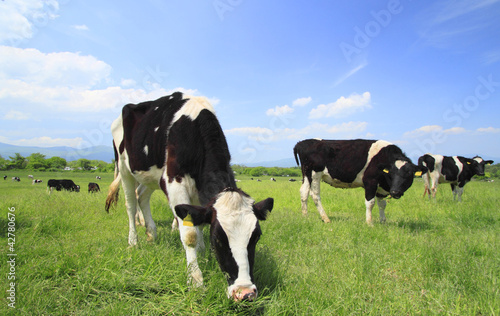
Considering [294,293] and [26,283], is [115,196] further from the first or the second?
[294,293]

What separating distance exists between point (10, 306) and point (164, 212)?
5.69 meters

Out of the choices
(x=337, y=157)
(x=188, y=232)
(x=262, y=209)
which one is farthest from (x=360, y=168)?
(x=188, y=232)

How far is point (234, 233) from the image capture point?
2848 millimetres

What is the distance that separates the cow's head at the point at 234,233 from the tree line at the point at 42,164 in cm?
5012

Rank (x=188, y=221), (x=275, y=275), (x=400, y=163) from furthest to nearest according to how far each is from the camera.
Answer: (x=400, y=163) → (x=275, y=275) → (x=188, y=221)

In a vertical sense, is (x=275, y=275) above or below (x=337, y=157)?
below

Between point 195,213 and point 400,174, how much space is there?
659cm

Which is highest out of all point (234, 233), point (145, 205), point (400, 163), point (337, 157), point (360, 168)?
point (337, 157)

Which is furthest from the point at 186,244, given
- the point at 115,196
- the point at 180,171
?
the point at 115,196

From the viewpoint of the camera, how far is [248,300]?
2.62 metres

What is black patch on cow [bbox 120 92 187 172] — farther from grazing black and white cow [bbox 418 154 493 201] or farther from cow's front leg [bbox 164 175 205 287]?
grazing black and white cow [bbox 418 154 493 201]

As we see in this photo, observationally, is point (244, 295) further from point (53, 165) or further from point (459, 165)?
point (53, 165)

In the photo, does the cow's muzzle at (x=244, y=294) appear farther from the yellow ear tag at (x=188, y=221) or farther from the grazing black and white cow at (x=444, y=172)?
Answer: the grazing black and white cow at (x=444, y=172)

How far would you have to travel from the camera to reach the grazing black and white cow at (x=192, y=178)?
286 cm
